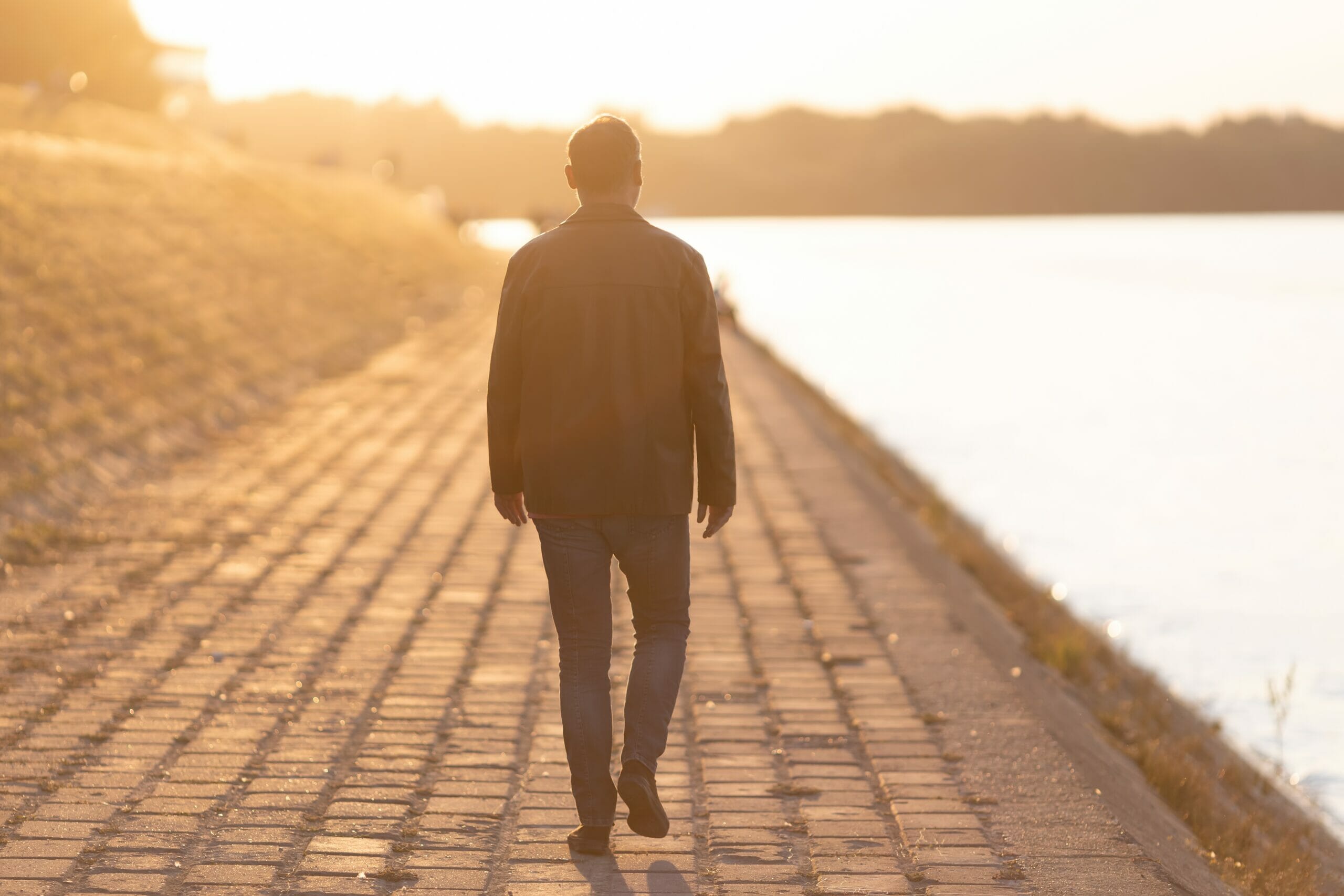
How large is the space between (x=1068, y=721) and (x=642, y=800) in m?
2.48

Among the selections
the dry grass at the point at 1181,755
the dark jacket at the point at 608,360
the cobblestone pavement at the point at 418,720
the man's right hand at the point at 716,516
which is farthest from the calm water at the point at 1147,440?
the dark jacket at the point at 608,360

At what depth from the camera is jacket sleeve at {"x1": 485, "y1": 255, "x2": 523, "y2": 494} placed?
416cm

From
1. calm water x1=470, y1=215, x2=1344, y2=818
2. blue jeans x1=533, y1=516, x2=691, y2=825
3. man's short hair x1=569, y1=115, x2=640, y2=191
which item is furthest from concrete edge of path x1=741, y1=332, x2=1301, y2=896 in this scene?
man's short hair x1=569, y1=115, x2=640, y2=191

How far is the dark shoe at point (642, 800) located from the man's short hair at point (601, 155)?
1593 mm

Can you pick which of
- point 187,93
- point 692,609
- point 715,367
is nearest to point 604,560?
point 715,367

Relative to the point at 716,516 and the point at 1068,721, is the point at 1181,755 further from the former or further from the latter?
the point at 716,516

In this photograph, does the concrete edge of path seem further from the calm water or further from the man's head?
the man's head

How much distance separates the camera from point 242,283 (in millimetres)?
18969

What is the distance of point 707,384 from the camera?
4133 mm

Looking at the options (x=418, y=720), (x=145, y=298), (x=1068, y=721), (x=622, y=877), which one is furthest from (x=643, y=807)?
(x=145, y=298)

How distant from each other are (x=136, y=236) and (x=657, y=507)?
588 inches

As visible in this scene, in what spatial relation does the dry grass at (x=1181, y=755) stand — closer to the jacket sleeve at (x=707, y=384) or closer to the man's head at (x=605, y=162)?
the jacket sleeve at (x=707, y=384)

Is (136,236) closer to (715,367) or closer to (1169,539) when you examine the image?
(1169,539)

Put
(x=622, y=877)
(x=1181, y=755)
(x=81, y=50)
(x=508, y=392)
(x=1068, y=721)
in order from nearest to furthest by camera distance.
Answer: (x=622, y=877), (x=508, y=392), (x=1068, y=721), (x=1181, y=755), (x=81, y=50)
